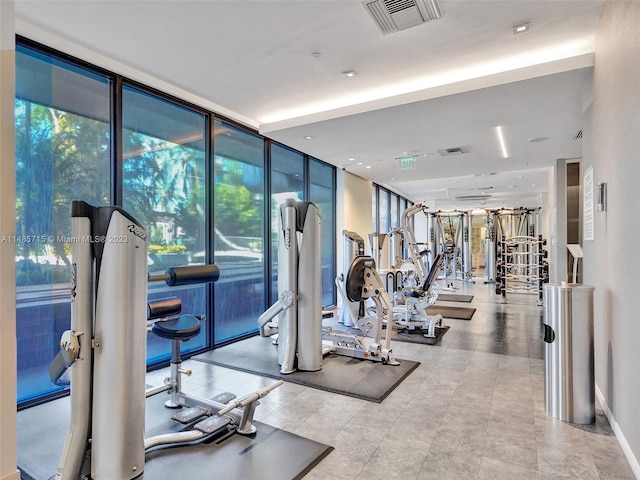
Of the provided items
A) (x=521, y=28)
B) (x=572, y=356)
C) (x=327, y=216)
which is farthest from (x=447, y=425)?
(x=327, y=216)

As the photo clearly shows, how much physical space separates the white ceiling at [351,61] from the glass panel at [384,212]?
4.93 meters

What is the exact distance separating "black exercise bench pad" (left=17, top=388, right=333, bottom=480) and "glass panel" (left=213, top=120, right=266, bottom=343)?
90.6 inches

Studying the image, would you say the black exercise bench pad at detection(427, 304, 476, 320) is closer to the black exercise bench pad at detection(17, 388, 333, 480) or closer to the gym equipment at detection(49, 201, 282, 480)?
the black exercise bench pad at detection(17, 388, 333, 480)

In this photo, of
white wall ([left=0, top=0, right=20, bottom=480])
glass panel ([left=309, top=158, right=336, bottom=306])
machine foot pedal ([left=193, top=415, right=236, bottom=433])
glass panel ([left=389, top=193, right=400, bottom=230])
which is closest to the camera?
white wall ([left=0, top=0, right=20, bottom=480])

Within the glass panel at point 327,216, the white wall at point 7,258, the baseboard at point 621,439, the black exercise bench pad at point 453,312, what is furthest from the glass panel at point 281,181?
the baseboard at point 621,439

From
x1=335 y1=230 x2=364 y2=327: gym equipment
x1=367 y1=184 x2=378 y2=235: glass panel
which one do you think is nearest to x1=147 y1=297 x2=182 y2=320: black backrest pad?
x1=335 y1=230 x2=364 y2=327: gym equipment

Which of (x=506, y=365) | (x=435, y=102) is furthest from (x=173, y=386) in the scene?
(x=435, y=102)

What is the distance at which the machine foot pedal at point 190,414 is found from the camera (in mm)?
2494

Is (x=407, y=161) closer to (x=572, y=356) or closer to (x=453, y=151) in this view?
(x=453, y=151)

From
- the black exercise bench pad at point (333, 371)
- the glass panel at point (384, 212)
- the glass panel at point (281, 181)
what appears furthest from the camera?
the glass panel at point (384, 212)

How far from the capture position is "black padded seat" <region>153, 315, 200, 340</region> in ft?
8.10

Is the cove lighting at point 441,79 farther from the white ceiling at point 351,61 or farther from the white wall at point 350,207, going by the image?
the white wall at point 350,207

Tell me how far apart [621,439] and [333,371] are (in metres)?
2.20

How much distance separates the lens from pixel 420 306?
5.53m
